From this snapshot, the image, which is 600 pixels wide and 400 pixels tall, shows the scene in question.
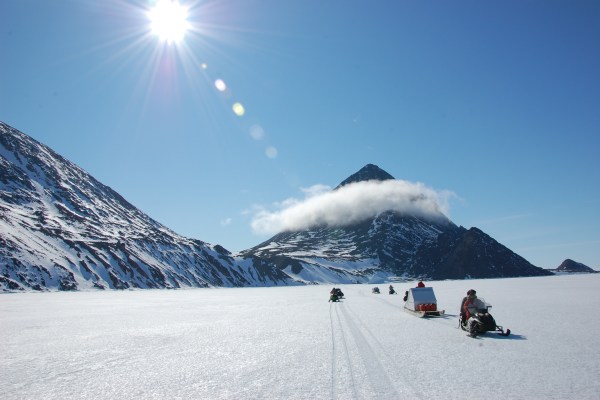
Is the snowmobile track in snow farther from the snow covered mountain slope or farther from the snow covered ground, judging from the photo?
the snow covered mountain slope

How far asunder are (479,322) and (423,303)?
988 centimetres

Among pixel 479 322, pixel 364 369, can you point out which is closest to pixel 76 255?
pixel 479 322

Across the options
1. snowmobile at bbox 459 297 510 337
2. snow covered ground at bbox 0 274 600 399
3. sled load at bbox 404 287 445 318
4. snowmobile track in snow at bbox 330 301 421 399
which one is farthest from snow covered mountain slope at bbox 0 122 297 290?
snowmobile at bbox 459 297 510 337

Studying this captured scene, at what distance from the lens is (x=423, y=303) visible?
2664 centimetres

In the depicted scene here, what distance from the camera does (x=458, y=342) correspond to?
1566 cm

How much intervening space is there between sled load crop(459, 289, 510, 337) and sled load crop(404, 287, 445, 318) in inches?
252

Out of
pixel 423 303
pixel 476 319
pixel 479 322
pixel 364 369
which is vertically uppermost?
pixel 423 303

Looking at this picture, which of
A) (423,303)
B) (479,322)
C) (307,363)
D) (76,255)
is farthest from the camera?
(76,255)

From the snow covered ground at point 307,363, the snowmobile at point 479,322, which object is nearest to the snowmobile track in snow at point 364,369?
the snow covered ground at point 307,363

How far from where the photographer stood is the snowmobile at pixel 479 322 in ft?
55.0

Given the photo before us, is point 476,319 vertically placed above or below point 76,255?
below

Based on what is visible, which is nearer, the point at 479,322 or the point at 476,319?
the point at 479,322

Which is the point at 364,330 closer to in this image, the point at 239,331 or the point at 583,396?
the point at 239,331

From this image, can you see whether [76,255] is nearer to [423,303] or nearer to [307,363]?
[423,303]
